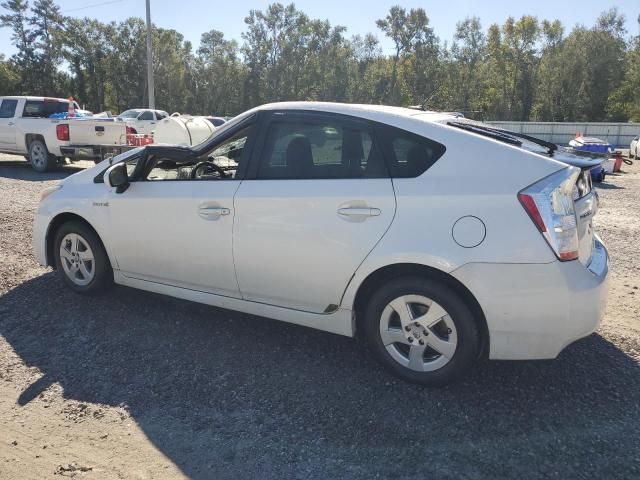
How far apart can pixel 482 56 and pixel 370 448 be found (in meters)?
73.8

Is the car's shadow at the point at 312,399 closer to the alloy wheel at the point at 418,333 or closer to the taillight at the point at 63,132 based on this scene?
the alloy wheel at the point at 418,333

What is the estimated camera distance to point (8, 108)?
14.8 metres

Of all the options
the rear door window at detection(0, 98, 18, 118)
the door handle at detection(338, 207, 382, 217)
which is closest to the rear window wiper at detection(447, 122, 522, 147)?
the door handle at detection(338, 207, 382, 217)

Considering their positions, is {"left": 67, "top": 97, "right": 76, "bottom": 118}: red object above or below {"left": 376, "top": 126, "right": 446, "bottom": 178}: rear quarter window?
above

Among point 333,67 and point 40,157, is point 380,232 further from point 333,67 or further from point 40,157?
point 333,67

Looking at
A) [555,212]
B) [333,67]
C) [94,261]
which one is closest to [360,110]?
[555,212]

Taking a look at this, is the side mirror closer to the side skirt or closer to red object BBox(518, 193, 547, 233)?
the side skirt

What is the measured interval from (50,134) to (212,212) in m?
11.9

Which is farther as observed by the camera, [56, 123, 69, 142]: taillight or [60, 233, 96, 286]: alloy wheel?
[56, 123, 69, 142]: taillight

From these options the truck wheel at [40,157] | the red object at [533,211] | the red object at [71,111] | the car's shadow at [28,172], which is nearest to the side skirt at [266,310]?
the red object at [533,211]

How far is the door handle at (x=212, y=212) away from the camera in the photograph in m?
3.77

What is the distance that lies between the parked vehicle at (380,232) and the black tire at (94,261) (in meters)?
0.32

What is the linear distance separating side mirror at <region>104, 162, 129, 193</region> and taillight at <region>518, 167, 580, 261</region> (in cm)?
292

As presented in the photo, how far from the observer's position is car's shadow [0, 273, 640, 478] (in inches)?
106
